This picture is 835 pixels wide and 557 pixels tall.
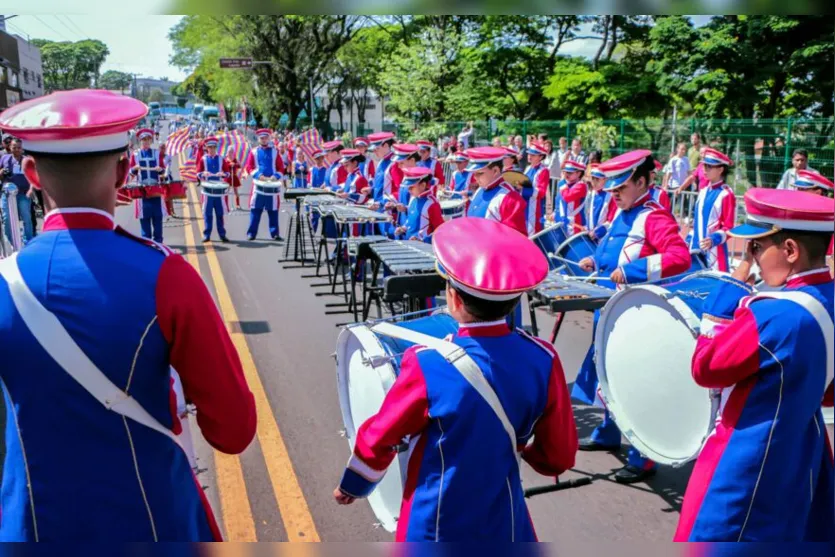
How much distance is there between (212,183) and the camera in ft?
45.7

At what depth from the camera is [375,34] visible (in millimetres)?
41406

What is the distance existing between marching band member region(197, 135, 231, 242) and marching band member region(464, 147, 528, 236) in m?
7.84

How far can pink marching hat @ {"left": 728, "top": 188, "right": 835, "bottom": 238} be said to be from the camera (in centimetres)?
279

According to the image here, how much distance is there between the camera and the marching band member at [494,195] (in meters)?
7.01

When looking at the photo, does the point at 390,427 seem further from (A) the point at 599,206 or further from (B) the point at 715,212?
(A) the point at 599,206

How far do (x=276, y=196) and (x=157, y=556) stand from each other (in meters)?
12.9

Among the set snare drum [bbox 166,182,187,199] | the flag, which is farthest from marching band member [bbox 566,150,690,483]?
the flag

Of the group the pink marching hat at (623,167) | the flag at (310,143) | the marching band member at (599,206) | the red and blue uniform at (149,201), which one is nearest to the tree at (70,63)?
the pink marching hat at (623,167)

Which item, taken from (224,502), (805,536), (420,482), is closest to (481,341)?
(420,482)

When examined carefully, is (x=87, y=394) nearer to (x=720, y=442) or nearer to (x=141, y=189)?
(x=720, y=442)

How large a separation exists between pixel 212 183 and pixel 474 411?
489 inches

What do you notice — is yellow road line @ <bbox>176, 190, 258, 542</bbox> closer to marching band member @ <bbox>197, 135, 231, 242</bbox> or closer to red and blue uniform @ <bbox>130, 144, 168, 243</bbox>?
red and blue uniform @ <bbox>130, 144, 168, 243</bbox>

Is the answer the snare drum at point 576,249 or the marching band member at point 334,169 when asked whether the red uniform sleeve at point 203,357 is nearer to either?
the snare drum at point 576,249

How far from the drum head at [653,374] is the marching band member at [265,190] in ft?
35.5
